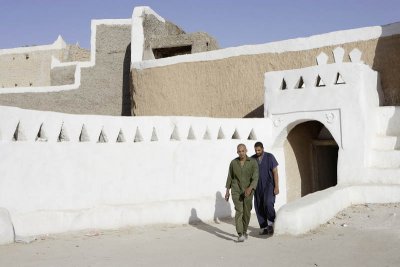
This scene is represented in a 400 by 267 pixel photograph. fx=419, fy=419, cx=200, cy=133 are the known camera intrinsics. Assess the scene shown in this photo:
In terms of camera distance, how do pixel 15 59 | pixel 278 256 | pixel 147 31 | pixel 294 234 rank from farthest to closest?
1. pixel 15 59
2. pixel 147 31
3. pixel 294 234
4. pixel 278 256

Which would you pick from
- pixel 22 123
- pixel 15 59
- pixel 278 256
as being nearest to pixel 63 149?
pixel 22 123

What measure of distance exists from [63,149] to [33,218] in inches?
43.2

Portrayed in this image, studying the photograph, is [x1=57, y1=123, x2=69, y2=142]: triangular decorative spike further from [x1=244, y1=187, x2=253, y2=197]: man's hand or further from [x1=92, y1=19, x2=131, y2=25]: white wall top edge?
[x1=92, y1=19, x2=131, y2=25]: white wall top edge

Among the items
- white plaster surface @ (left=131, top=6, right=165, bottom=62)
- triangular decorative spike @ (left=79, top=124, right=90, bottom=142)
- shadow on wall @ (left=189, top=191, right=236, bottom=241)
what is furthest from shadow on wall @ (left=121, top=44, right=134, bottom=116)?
triangular decorative spike @ (left=79, top=124, right=90, bottom=142)

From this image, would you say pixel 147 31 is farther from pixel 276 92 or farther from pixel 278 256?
pixel 278 256

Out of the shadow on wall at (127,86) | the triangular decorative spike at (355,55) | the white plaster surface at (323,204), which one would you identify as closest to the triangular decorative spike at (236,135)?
the white plaster surface at (323,204)

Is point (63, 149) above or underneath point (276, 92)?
underneath

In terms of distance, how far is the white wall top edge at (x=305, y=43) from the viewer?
1067cm

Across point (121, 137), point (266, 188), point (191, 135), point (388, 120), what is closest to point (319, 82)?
point (388, 120)

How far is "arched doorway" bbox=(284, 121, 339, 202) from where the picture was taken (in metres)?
9.88

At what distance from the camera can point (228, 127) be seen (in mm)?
8617

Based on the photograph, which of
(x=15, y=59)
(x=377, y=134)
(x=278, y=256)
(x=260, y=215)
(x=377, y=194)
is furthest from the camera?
(x=15, y=59)

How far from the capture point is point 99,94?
16.8m

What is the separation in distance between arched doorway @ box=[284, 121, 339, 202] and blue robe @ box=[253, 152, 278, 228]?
11.8 ft
